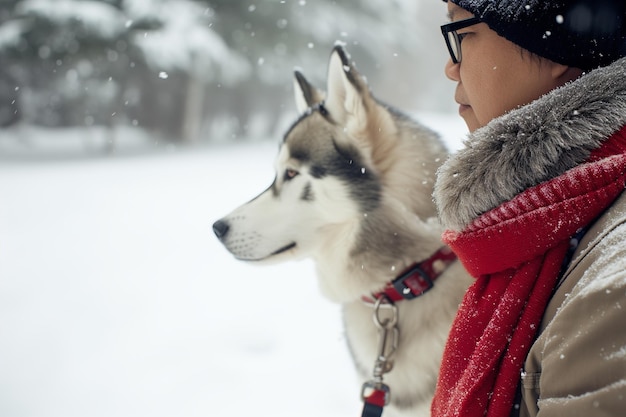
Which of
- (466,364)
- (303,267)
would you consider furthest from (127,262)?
(466,364)

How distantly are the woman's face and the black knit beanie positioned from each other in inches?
1.2

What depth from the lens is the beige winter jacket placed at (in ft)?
1.98

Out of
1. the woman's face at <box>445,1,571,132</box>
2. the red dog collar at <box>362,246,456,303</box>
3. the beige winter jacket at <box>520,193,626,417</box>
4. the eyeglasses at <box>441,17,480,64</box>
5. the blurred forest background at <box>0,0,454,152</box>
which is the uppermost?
the blurred forest background at <box>0,0,454,152</box>

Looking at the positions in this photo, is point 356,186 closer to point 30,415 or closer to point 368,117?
point 368,117

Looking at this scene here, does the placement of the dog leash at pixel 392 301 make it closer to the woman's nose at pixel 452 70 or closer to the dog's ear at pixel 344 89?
the dog's ear at pixel 344 89

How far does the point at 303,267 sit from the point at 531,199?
472 centimetres

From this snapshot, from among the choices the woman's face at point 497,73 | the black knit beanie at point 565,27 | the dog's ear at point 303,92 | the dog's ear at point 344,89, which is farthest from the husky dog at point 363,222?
the black knit beanie at point 565,27

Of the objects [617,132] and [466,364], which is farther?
[466,364]

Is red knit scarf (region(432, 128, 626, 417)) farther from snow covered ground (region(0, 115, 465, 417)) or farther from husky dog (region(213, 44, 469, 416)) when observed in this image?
snow covered ground (region(0, 115, 465, 417))

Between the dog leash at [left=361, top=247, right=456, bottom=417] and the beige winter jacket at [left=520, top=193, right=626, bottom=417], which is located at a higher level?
the beige winter jacket at [left=520, top=193, right=626, bottom=417]

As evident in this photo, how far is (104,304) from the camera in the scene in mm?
4320

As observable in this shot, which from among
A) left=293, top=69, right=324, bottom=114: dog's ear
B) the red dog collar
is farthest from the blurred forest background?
the red dog collar

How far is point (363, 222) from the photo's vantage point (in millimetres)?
1919

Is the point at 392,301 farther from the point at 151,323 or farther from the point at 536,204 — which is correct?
the point at 151,323
